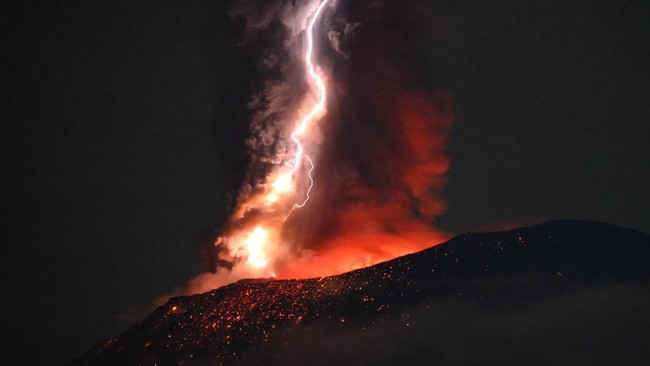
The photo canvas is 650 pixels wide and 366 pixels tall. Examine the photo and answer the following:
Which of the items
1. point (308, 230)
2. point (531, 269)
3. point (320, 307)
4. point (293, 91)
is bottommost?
point (320, 307)

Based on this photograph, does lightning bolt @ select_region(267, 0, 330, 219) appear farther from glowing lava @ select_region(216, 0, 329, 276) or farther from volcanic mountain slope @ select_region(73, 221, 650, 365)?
volcanic mountain slope @ select_region(73, 221, 650, 365)

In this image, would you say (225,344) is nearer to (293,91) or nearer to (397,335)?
(397,335)

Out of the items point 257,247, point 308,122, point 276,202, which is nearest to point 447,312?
point 276,202

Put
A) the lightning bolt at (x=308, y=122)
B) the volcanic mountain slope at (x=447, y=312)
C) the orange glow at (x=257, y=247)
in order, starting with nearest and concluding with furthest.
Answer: the volcanic mountain slope at (x=447, y=312), the lightning bolt at (x=308, y=122), the orange glow at (x=257, y=247)

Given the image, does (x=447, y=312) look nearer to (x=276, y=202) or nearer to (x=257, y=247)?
(x=276, y=202)

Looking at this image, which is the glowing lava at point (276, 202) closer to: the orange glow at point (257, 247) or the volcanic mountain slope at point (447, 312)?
the orange glow at point (257, 247)

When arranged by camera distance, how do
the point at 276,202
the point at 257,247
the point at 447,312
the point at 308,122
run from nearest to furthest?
the point at 447,312
the point at 308,122
the point at 276,202
the point at 257,247

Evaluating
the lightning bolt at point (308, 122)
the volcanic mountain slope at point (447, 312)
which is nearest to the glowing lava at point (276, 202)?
the lightning bolt at point (308, 122)

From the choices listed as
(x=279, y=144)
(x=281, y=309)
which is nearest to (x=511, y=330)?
(x=281, y=309)

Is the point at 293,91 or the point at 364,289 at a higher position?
the point at 293,91
